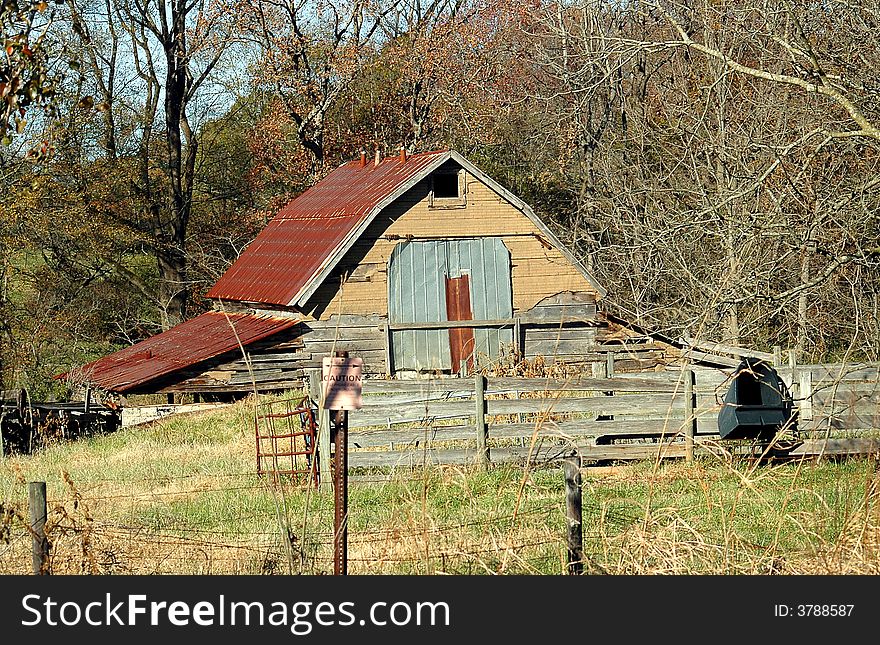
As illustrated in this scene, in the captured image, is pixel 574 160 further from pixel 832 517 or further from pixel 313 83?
pixel 832 517

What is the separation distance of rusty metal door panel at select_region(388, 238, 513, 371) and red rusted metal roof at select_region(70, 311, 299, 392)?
8.78ft

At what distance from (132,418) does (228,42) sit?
18.6 metres

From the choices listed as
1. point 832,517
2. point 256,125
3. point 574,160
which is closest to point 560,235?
point 574,160

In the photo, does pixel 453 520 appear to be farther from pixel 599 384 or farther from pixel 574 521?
pixel 599 384

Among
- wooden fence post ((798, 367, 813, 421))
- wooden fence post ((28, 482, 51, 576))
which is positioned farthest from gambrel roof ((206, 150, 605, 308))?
wooden fence post ((28, 482, 51, 576))

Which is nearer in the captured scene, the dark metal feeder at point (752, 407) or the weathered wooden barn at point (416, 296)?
the dark metal feeder at point (752, 407)

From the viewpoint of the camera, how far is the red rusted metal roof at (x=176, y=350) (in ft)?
77.8

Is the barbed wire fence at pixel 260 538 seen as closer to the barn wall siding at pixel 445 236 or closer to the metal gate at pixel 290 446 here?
the metal gate at pixel 290 446

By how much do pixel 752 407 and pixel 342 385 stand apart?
390cm

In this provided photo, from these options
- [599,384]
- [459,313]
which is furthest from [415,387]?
[459,313]

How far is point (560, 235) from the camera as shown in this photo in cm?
3484

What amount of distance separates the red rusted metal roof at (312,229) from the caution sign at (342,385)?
18.1 meters

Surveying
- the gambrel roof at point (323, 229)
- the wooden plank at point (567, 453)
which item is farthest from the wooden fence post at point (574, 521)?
the gambrel roof at point (323, 229)

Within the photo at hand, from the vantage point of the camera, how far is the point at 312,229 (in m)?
27.5
